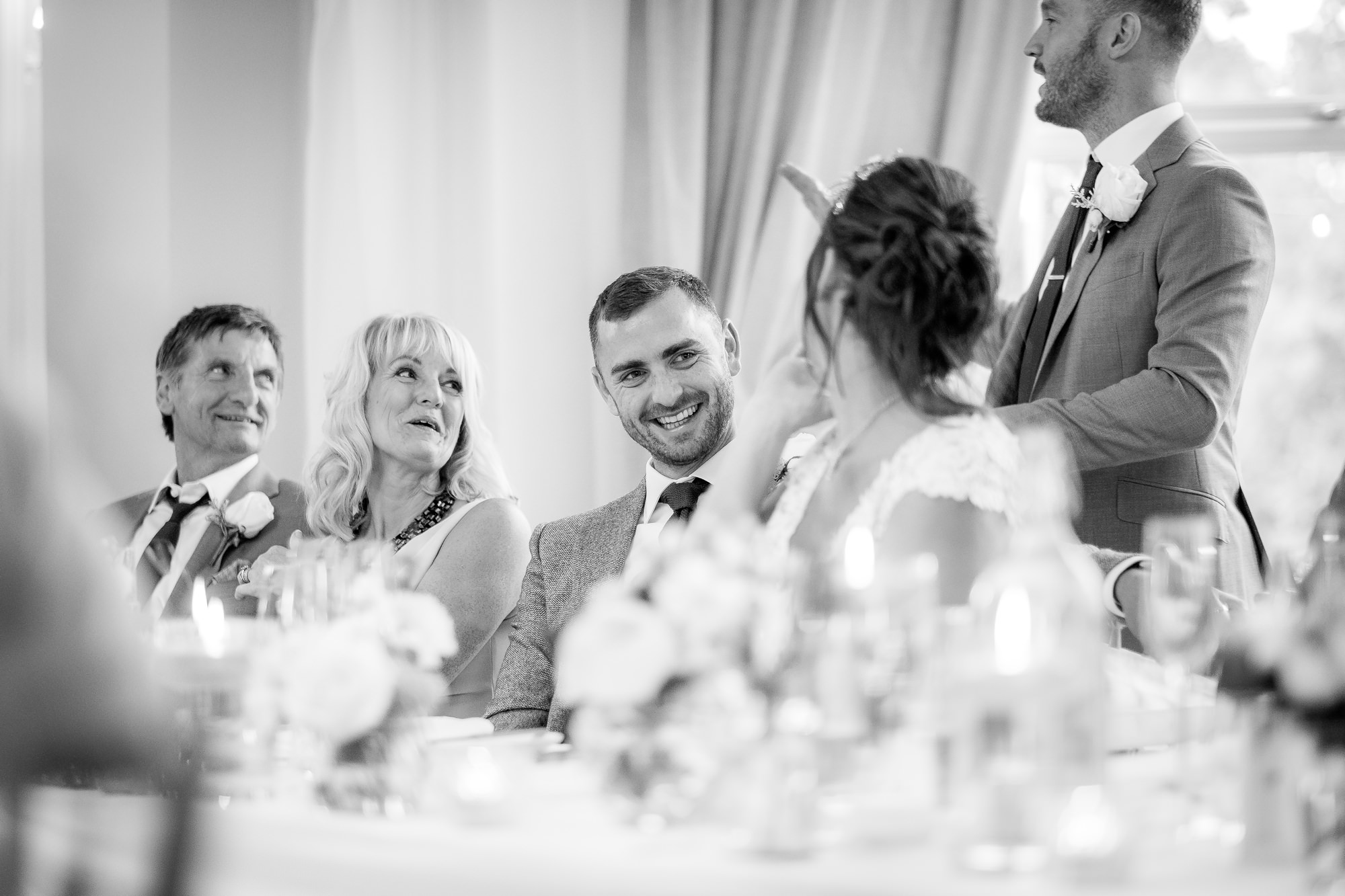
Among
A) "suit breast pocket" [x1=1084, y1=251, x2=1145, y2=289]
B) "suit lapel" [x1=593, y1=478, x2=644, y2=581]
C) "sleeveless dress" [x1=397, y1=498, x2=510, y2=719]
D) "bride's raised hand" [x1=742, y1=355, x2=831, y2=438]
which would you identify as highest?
"suit breast pocket" [x1=1084, y1=251, x2=1145, y2=289]

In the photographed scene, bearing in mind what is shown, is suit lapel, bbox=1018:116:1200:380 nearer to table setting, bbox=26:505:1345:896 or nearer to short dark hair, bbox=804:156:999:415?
short dark hair, bbox=804:156:999:415

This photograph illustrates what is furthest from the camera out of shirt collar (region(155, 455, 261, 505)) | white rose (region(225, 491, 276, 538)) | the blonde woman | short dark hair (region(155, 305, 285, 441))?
short dark hair (region(155, 305, 285, 441))

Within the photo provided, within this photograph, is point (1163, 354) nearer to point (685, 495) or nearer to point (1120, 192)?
point (1120, 192)

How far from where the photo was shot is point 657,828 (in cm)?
142

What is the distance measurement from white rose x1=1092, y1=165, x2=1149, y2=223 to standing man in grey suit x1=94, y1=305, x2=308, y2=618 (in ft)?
6.77

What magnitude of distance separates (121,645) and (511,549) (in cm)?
187

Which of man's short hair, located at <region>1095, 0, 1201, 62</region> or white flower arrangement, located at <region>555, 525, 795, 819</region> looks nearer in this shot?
white flower arrangement, located at <region>555, 525, 795, 819</region>

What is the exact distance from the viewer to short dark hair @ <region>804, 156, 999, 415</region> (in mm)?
1881

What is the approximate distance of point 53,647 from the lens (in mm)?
1372

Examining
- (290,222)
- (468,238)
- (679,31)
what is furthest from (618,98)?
(290,222)

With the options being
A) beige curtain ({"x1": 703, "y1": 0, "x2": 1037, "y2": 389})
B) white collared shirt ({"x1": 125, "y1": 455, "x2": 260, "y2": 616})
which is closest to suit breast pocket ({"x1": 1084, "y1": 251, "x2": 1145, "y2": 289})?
beige curtain ({"x1": 703, "y1": 0, "x2": 1037, "y2": 389})

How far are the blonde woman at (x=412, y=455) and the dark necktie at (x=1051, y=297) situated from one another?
1.14 meters

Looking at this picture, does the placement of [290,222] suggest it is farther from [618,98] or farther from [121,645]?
[121,645]

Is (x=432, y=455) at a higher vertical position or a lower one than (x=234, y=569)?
higher
